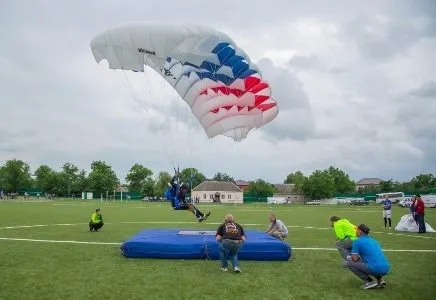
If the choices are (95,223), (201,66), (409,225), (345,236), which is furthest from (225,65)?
(409,225)

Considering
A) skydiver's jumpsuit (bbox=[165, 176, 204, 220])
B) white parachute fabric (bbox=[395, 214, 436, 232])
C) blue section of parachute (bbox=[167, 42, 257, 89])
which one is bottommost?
white parachute fabric (bbox=[395, 214, 436, 232])

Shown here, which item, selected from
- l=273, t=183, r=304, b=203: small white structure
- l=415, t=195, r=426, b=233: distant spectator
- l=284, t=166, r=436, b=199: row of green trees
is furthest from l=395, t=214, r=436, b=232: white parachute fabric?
l=273, t=183, r=304, b=203: small white structure

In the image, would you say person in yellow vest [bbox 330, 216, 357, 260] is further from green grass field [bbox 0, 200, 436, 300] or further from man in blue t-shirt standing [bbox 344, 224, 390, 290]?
man in blue t-shirt standing [bbox 344, 224, 390, 290]

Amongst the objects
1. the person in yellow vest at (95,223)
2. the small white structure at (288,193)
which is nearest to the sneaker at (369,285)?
the person in yellow vest at (95,223)

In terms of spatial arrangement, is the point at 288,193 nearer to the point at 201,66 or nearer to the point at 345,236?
the point at 201,66

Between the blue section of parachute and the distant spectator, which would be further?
the distant spectator

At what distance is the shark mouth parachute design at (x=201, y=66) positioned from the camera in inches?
468

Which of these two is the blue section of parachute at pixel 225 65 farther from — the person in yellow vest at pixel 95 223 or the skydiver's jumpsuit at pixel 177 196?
the person in yellow vest at pixel 95 223

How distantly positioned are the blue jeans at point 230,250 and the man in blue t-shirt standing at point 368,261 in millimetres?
2475

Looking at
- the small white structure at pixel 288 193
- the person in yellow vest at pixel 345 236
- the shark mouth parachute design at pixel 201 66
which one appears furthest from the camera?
the small white structure at pixel 288 193

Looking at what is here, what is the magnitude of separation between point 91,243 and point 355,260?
28.8 feet

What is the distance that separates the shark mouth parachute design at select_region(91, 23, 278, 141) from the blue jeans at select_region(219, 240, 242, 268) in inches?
212

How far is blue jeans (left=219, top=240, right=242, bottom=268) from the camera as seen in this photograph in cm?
945

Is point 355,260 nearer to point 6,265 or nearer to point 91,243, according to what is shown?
point 6,265
